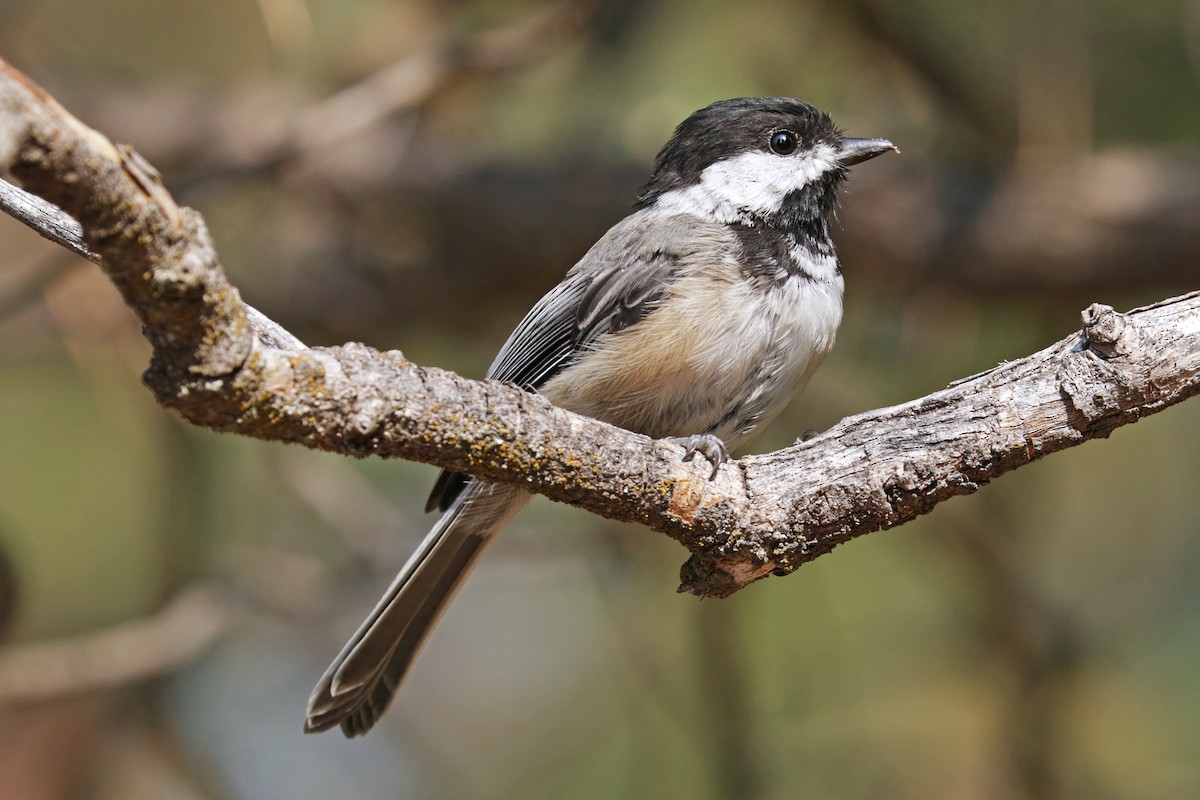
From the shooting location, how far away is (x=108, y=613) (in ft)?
12.9

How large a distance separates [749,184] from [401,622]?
1359 mm

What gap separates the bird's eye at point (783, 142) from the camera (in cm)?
286

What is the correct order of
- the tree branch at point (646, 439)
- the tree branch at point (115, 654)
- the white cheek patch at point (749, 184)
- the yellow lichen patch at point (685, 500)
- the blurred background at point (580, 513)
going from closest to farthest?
1. the tree branch at point (646, 439)
2. the yellow lichen patch at point (685, 500)
3. the white cheek patch at point (749, 184)
4. the tree branch at point (115, 654)
5. the blurred background at point (580, 513)

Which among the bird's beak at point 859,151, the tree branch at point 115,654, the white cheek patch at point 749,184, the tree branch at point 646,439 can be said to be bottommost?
the tree branch at point 115,654

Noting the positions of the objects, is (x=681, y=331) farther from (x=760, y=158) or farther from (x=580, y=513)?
(x=580, y=513)

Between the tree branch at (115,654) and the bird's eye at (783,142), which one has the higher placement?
the bird's eye at (783,142)

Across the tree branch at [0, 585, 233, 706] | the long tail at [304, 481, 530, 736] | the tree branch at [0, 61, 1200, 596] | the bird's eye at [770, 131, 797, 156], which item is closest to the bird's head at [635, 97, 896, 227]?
the bird's eye at [770, 131, 797, 156]

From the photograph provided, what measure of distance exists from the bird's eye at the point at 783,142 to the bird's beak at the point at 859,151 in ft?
0.41

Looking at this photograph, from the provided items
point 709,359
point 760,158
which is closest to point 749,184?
point 760,158

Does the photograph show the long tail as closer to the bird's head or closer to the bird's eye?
the bird's head

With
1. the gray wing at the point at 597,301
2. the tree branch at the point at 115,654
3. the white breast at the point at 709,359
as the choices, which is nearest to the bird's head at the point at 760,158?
the gray wing at the point at 597,301

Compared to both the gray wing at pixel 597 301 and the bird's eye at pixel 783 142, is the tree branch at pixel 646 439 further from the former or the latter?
the bird's eye at pixel 783 142

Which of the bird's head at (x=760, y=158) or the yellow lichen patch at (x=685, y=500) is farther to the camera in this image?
the bird's head at (x=760, y=158)

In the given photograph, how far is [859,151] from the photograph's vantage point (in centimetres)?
285
